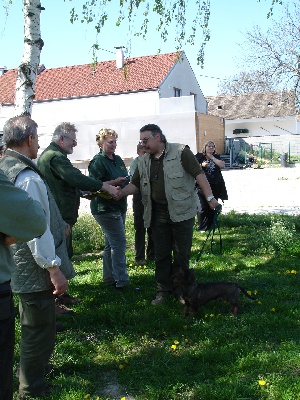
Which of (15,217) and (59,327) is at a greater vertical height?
(15,217)

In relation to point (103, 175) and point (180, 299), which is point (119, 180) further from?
point (180, 299)

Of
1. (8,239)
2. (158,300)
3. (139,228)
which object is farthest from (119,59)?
(8,239)

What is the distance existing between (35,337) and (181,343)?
5.31 ft

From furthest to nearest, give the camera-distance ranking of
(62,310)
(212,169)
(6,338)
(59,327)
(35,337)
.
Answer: (212,169) → (62,310) → (59,327) → (35,337) → (6,338)

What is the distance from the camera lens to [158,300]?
232 inches

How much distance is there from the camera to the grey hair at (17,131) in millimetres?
3523

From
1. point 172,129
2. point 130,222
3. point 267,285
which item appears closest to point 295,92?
point 172,129

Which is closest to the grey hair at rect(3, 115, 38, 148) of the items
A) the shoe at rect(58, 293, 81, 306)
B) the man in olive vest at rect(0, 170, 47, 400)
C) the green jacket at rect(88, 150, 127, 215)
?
the man in olive vest at rect(0, 170, 47, 400)

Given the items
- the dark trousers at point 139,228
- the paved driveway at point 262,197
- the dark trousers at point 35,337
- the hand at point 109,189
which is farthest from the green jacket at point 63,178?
the paved driveway at point 262,197

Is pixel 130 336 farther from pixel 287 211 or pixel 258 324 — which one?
pixel 287 211

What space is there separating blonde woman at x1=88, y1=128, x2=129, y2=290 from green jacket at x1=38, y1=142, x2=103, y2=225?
789 mm

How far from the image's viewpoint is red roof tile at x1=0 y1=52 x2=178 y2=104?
35.2 meters

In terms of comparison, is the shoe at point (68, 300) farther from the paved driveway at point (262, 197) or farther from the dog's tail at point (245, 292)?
the paved driveway at point (262, 197)

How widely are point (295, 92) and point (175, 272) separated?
22940 mm
